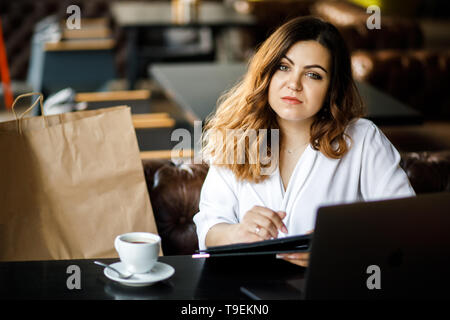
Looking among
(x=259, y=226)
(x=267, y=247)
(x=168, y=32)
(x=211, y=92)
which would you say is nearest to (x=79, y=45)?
(x=168, y=32)

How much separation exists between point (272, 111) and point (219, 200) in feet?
0.89

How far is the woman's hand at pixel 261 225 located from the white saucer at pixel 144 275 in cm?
19

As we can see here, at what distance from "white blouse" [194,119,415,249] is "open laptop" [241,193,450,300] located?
0.47 metres

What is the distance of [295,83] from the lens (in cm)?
147

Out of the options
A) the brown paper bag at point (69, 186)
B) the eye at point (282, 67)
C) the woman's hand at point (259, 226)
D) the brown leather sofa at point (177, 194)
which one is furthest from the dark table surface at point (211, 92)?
the woman's hand at point (259, 226)

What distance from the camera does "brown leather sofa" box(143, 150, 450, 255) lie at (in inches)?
75.0

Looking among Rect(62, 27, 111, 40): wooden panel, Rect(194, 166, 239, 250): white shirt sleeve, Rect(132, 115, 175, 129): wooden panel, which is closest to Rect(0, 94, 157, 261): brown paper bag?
Rect(194, 166, 239, 250): white shirt sleeve

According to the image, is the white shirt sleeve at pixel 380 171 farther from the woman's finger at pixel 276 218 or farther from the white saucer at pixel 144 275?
the white saucer at pixel 144 275

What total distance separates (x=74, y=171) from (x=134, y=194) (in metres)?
0.18

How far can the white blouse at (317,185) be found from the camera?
60.2 inches

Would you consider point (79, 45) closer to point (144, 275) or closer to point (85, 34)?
point (85, 34)

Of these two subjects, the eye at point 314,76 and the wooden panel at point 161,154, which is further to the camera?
the wooden panel at point 161,154

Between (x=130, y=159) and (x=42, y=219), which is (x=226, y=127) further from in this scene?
(x=42, y=219)
